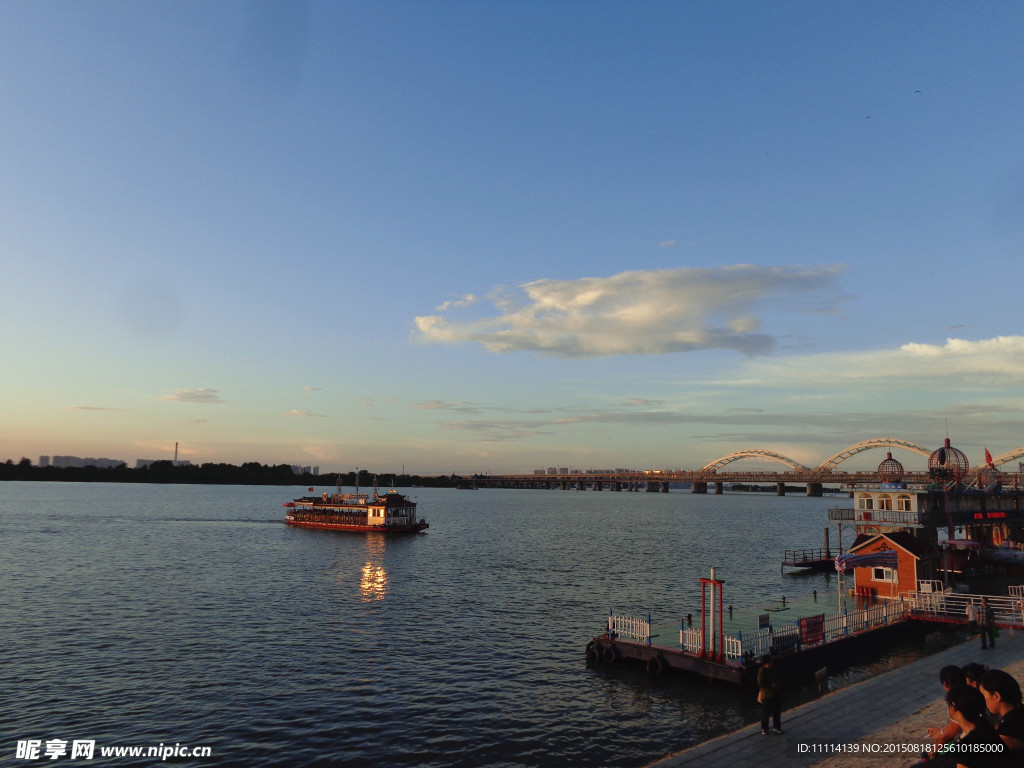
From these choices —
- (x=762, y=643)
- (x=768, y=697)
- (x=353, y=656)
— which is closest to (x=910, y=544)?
(x=762, y=643)

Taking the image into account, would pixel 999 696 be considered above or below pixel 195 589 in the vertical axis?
above

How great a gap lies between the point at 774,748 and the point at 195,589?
5351cm

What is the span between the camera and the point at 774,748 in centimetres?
1883

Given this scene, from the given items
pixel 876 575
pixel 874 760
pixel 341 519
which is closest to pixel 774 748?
pixel 874 760

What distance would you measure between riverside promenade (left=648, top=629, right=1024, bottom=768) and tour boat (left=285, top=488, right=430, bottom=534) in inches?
3668

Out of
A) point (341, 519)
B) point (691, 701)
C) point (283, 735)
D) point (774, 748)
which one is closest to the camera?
point (774, 748)

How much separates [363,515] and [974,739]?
394ft

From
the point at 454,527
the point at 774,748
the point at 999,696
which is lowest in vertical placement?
the point at 454,527

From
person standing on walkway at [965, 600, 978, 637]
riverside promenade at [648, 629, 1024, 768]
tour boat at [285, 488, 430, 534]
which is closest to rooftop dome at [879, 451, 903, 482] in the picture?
person standing on walkway at [965, 600, 978, 637]

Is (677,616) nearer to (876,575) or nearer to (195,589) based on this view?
(876,575)

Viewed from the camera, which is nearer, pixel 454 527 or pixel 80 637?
pixel 80 637

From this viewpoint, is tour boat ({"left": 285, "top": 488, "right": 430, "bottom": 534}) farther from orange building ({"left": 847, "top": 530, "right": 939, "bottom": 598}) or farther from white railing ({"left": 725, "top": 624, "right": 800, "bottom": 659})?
white railing ({"left": 725, "top": 624, "right": 800, "bottom": 659})

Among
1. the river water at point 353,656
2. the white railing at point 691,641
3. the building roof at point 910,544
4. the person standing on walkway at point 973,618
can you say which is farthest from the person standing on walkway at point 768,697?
the building roof at point 910,544

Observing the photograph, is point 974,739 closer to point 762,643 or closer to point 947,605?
point 762,643
